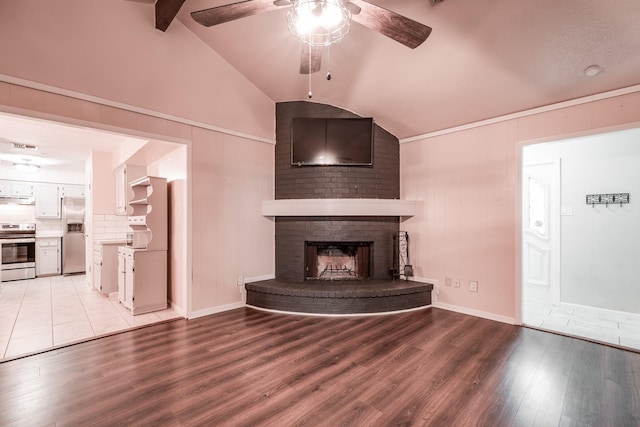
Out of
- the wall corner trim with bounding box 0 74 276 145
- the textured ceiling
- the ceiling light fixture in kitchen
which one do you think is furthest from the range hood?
the textured ceiling

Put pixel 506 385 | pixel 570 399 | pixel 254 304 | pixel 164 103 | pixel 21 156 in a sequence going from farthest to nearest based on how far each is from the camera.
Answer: pixel 21 156
pixel 254 304
pixel 164 103
pixel 506 385
pixel 570 399

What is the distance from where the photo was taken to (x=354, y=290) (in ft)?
12.4

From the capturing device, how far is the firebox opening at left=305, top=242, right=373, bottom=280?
4.46m

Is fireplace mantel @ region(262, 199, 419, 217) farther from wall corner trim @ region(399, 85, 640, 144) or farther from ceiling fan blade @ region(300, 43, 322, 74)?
ceiling fan blade @ region(300, 43, 322, 74)

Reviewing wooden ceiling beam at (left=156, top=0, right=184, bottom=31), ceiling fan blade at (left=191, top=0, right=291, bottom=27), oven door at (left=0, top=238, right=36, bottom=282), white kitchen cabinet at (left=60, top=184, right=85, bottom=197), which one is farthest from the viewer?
white kitchen cabinet at (left=60, top=184, right=85, bottom=197)

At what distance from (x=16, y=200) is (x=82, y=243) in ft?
5.36

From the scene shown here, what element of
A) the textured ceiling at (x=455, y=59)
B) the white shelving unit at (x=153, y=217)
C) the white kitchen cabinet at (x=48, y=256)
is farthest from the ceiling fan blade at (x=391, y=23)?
the white kitchen cabinet at (x=48, y=256)

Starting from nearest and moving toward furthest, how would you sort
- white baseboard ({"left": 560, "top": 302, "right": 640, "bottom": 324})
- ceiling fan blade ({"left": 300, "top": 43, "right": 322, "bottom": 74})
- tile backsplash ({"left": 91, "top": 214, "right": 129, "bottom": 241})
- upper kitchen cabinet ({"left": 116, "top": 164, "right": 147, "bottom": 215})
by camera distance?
ceiling fan blade ({"left": 300, "top": 43, "right": 322, "bottom": 74}) < white baseboard ({"left": 560, "top": 302, "right": 640, "bottom": 324}) < upper kitchen cabinet ({"left": 116, "top": 164, "right": 147, "bottom": 215}) < tile backsplash ({"left": 91, "top": 214, "right": 129, "bottom": 241})

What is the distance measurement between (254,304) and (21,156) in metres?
5.54

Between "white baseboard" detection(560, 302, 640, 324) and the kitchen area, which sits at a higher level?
the kitchen area

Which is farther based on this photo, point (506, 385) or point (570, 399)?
point (506, 385)

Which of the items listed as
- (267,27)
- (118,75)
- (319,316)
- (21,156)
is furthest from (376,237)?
(21,156)

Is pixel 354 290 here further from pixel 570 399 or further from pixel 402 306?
pixel 570 399

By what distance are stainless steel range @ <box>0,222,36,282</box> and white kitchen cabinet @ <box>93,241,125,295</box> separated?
8.32 ft
